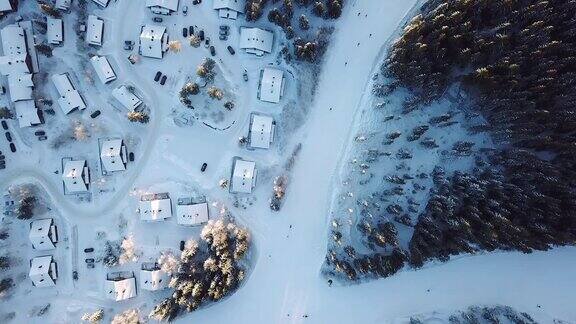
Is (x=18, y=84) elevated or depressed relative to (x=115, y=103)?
elevated

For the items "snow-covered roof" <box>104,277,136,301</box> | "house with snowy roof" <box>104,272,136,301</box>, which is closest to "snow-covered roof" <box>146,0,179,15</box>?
"house with snowy roof" <box>104,272,136,301</box>

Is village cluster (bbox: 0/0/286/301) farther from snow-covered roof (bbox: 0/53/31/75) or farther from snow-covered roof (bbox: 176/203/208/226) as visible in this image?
snow-covered roof (bbox: 0/53/31/75)

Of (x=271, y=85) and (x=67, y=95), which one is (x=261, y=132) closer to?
(x=271, y=85)

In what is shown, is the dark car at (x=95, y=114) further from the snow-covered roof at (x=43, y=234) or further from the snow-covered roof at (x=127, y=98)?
the snow-covered roof at (x=43, y=234)

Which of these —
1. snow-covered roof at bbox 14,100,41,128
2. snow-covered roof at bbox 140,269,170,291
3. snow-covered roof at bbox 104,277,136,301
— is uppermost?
snow-covered roof at bbox 14,100,41,128

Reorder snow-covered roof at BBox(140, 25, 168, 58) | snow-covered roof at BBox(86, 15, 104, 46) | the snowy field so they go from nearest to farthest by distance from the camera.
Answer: the snowy field < snow-covered roof at BBox(140, 25, 168, 58) < snow-covered roof at BBox(86, 15, 104, 46)

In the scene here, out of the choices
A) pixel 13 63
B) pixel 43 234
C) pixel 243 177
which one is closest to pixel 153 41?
pixel 13 63
